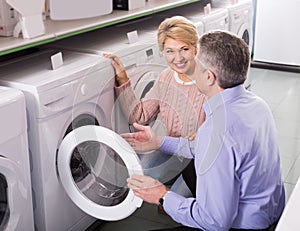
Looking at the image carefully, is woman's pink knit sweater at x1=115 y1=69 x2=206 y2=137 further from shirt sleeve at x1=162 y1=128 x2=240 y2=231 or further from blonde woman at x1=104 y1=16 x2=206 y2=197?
shirt sleeve at x1=162 y1=128 x2=240 y2=231

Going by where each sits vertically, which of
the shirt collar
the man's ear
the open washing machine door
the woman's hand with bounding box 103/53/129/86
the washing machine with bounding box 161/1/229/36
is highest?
the man's ear

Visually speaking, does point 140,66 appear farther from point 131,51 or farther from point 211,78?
point 211,78

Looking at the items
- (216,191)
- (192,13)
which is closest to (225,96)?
(216,191)

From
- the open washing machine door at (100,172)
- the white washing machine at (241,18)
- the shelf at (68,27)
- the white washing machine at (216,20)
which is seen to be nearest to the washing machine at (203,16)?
the white washing machine at (216,20)

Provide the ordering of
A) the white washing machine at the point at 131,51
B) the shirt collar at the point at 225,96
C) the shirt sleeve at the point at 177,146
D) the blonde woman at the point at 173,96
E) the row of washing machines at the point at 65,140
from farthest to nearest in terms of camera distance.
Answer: the white washing machine at the point at 131,51
the blonde woman at the point at 173,96
the shirt sleeve at the point at 177,146
the row of washing machines at the point at 65,140
the shirt collar at the point at 225,96

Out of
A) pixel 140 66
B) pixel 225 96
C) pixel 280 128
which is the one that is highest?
pixel 225 96

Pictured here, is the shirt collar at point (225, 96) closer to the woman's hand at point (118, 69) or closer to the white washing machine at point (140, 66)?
the white washing machine at point (140, 66)

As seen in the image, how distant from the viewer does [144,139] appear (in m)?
2.39

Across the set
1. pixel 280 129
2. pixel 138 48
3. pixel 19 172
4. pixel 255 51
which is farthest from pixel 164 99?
pixel 255 51

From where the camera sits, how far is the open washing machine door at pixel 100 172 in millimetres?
2119

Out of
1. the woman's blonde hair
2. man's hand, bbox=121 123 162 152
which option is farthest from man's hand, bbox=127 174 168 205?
the woman's blonde hair

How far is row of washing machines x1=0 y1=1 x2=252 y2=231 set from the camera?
2.06m

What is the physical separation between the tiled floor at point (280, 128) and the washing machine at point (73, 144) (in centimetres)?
27

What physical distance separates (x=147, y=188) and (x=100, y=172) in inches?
21.3
